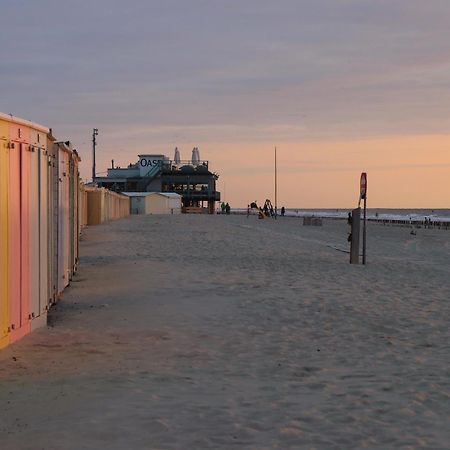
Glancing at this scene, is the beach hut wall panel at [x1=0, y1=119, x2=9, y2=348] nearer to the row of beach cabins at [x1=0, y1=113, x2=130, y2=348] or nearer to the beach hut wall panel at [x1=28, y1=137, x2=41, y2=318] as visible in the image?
the row of beach cabins at [x1=0, y1=113, x2=130, y2=348]

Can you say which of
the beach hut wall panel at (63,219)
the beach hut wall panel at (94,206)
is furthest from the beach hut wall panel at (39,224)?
the beach hut wall panel at (94,206)

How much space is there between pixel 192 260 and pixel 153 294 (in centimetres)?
704

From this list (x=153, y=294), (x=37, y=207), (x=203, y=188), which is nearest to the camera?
(x=37, y=207)

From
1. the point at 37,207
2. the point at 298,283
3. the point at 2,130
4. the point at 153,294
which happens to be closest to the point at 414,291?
the point at 298,283

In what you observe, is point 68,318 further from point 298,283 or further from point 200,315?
point 298,283

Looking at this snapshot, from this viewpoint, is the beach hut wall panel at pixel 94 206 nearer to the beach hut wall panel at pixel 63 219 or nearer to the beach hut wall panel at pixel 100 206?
the beach hut wall panel at pixel 100 206

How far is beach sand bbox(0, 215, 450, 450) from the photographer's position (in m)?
5.66

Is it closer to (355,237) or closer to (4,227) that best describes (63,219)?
(4,227)

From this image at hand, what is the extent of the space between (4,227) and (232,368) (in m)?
3.13

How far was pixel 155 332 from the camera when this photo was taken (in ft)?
32.8

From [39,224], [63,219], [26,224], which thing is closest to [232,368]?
[26,224]

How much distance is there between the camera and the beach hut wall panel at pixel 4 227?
8297 millimetres

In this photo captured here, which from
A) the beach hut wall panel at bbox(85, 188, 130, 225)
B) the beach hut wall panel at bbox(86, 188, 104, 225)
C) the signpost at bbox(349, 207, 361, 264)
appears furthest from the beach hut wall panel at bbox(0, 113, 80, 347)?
the beach hut wall panel at bbox(86, 188, 104, 225)

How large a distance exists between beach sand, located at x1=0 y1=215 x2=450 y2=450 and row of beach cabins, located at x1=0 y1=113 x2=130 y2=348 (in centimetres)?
36
